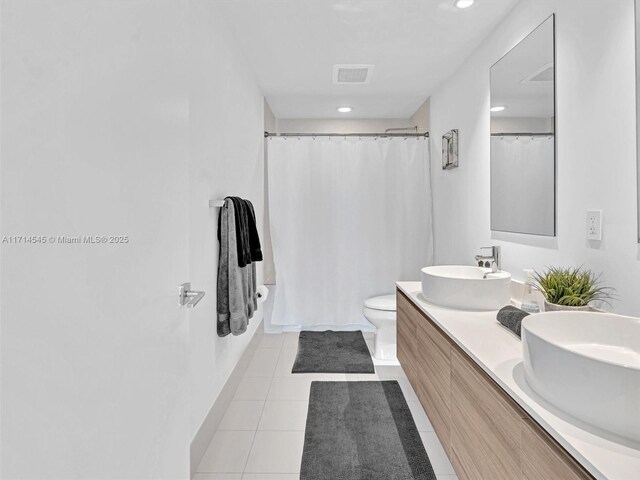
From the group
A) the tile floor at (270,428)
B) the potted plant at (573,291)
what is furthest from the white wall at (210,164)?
the potted plant at (573,291)

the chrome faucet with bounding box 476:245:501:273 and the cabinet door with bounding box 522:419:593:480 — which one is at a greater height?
the chrome faucet with bounding box 476:245:501:273

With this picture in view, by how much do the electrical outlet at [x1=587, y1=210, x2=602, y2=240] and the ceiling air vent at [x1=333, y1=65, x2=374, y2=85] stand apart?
73.2 inches

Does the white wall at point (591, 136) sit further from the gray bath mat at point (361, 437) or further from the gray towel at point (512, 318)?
the gray bath mat at point (361, 437)

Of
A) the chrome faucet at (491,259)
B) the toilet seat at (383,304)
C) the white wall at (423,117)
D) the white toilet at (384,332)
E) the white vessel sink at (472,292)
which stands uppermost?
the white wall at (423,117)

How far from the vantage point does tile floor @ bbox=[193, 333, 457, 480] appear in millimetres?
1624

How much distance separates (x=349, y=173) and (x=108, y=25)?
288 cm

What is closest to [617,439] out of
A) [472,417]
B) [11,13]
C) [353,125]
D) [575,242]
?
[472,417]

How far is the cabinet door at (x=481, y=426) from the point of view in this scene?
0.95 meters

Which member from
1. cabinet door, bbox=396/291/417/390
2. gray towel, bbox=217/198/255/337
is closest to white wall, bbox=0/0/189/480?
gray towel, bbox=217/198/255/337

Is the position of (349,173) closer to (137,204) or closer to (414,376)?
(414,376)

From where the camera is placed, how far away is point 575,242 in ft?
5.09

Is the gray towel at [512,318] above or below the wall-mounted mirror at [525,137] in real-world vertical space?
below

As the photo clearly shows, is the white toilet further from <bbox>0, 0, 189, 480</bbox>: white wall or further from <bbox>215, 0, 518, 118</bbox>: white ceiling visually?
<bbox>0, 0, 189, 480</bbox>: white wall

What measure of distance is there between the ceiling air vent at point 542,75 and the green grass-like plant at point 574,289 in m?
0.89
